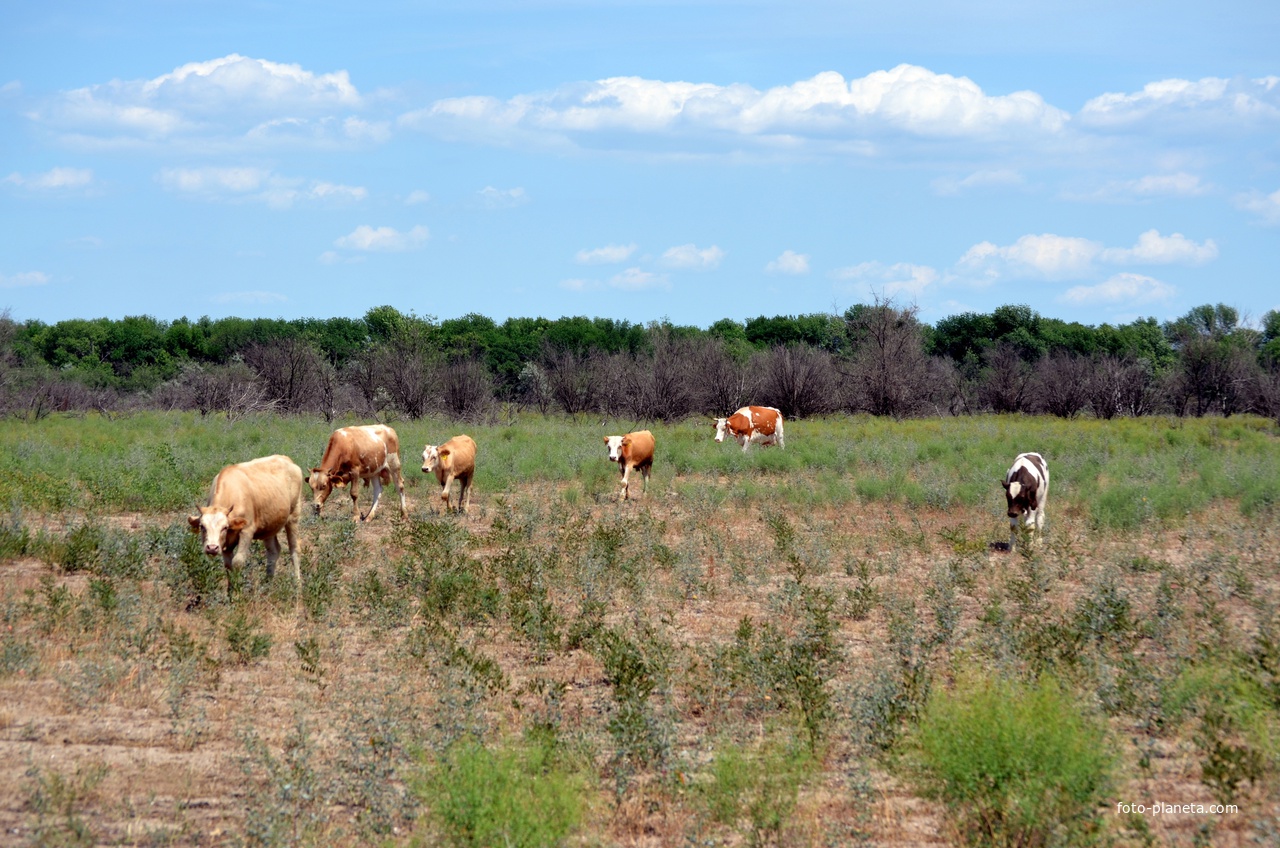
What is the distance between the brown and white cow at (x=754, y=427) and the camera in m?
29.2

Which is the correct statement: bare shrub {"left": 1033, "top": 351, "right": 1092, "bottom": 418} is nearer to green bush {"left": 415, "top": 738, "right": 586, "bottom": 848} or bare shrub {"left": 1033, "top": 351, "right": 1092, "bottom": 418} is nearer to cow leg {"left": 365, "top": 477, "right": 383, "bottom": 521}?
cow leg {"left": 365, "top": 477, "right": 383, "bottom": 521}

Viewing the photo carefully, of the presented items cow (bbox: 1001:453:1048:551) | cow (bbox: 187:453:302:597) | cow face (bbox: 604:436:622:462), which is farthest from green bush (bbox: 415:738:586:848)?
cow face (bbox: 604:436:622:462)

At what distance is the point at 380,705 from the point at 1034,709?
4270mm

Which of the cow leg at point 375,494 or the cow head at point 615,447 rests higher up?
the cow head at point 615,447

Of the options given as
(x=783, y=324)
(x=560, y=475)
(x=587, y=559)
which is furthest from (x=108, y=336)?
(x=587, y=559)

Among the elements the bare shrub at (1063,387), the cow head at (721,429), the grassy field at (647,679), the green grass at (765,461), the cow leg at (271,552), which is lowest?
the grassy field at (647,679)

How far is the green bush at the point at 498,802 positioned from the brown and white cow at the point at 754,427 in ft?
77.5

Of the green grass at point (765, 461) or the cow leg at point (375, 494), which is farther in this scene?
the cow leg at point (375, 494)

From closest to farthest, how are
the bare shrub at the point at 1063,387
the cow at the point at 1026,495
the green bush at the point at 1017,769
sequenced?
1. the green bush at the point at 1017,769
2. the cow at the point at 1026,495
3. the bare shrub at the point at 1063,387

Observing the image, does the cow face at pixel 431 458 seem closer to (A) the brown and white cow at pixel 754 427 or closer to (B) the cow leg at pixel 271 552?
(B) the cow leg at pixel 271 552

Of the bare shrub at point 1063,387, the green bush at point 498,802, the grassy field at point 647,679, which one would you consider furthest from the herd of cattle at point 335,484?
the bare shrub at point 1063,387

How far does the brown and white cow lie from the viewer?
29219mm

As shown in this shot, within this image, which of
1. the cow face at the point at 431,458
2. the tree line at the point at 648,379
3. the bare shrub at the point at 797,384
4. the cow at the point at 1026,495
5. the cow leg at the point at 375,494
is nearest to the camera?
the cow at the point at 1026,495

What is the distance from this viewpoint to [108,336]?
61.5 metres
